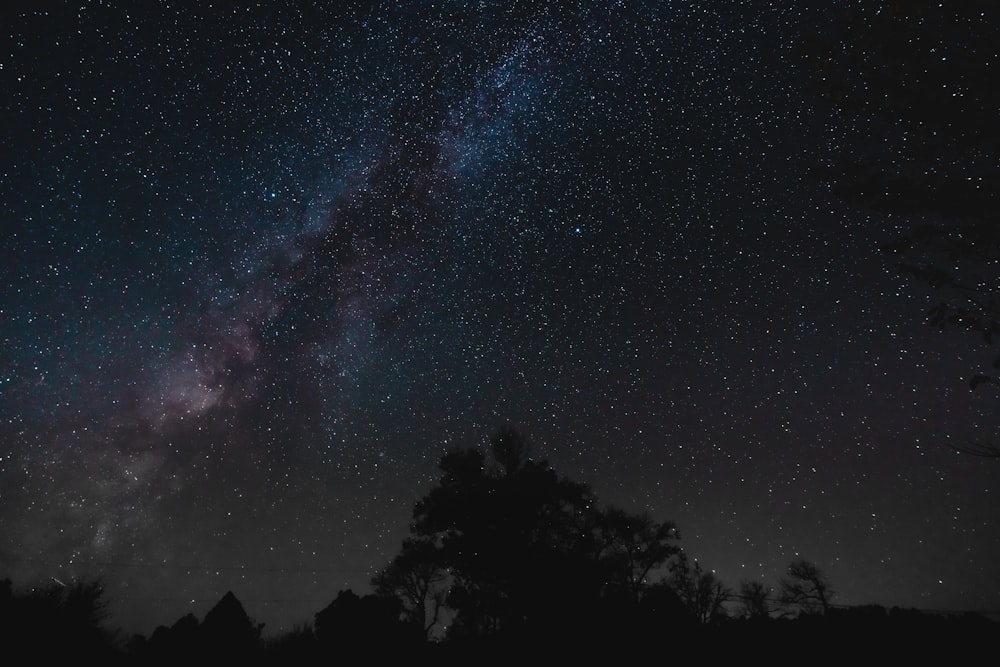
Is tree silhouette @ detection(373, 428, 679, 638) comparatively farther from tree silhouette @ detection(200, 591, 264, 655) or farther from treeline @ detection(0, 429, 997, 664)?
tree silhouette @ detection(200, 591, 264, 655)

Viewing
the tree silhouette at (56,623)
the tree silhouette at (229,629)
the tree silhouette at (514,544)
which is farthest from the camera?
the tree silhouette at (514,544)

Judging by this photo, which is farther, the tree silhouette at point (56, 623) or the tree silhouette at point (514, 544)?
the tree silhouette at point (514, 544)

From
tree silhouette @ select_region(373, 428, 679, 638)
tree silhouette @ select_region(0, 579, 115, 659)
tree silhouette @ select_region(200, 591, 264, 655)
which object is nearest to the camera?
tree silhouette @ select_region(0, 579, 115, 659)

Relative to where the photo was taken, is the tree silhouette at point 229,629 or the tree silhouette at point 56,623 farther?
the tree silhouette at point 229,629

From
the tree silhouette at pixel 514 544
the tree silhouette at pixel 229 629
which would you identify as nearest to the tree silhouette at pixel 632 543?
the tree silhouette at pixel 514 544

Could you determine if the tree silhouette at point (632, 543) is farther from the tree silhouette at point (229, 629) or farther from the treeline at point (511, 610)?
the tree silhouette at point (229, 629)

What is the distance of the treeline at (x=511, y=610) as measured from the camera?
5480mm

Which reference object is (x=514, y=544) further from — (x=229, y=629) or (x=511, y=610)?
(x=229, y=629)

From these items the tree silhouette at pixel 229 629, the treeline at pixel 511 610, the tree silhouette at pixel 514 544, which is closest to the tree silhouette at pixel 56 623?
the treeline at pixel 511 610

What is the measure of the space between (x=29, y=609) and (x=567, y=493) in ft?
64.4

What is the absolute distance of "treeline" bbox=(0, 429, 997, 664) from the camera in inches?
216

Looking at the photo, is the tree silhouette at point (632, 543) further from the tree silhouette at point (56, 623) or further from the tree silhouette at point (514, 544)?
the tree silhouette at point (56, 623)

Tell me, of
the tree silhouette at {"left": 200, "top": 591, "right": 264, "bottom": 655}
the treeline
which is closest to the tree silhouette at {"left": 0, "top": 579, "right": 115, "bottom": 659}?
the treeline

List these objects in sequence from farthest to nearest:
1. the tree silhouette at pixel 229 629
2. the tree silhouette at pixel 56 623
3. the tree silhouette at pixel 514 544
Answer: the tree silhouette at pixel 514 544
the tree silhouette at pixel 229 629
the tree silhouette at pixel 56 623
